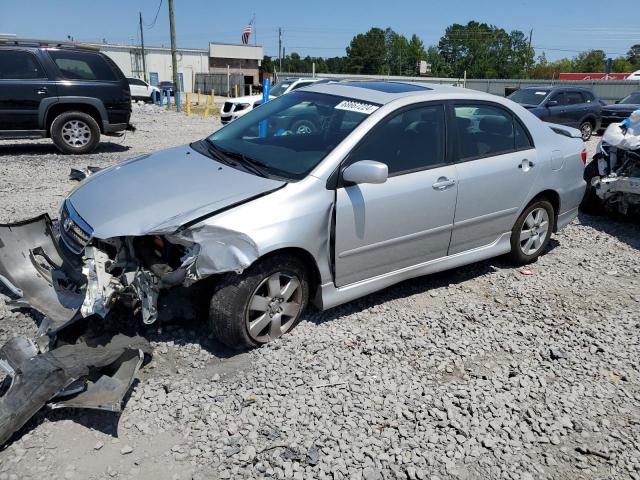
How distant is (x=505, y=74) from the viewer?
90.2m

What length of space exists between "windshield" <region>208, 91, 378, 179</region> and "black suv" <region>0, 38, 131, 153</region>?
6689mm

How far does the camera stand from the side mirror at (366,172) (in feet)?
11.7

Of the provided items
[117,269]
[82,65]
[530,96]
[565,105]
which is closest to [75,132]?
[82,65]

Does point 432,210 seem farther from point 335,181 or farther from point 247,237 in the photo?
point 247,237

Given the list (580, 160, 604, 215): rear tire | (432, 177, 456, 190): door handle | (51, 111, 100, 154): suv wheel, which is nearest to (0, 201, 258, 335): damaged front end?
(432, 177, 456, 190): door handle

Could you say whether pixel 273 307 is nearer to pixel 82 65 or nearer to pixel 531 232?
pixel 531 232

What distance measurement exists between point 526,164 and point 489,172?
1.83 ft

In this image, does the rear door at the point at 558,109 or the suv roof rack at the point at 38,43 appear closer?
the suv roof rack at the point at 38,43

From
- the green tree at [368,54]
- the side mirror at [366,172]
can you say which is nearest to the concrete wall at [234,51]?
the green tree at [368,54]

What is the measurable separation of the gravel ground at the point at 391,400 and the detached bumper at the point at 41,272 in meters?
0.33

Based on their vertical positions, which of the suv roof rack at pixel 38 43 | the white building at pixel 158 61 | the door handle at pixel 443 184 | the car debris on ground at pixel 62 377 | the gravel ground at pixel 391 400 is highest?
the white building at pixel 158 61

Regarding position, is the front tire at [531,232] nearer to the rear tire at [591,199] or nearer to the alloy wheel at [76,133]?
the rear tire at [591,199]

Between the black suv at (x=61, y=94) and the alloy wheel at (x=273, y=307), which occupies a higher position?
the black suv at (x=61, y=94)

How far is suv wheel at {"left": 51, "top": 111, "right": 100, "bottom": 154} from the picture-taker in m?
10.1
